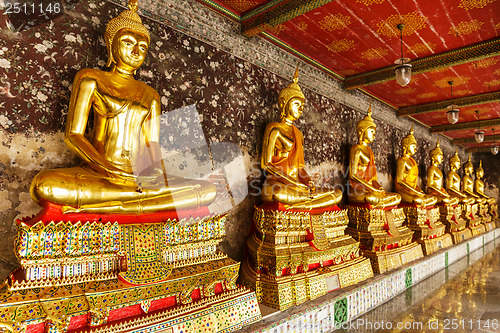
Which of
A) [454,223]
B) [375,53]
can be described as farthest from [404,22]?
[454,223]

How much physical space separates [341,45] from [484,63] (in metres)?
2.28

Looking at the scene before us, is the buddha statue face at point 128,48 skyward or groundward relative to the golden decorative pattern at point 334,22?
groundward

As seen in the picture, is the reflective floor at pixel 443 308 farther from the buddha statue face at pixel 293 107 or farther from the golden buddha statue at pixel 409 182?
the buddha statue face at pixel 293 107

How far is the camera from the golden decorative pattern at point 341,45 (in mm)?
3831

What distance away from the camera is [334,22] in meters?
3.41

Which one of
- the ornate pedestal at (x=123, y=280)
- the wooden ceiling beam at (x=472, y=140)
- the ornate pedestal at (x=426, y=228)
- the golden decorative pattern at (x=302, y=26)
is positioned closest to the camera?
the ornate pedestal at (x=123, y=280)

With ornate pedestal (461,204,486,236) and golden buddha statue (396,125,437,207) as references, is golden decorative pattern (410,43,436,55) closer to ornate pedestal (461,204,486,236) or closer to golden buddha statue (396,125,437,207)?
golden buddha statue (396,125,437,207)

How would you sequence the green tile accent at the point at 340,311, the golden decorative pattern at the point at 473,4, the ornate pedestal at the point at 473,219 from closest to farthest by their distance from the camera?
1. the green tile accent at the point at 340,311
2. the golden decorative pattern at the point at 473,4
3. the ornate pedestal at the point at 473,219

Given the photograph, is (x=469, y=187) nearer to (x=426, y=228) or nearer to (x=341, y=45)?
(x=426, y=228)

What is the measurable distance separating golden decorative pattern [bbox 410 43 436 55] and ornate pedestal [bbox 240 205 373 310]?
97.4 inches

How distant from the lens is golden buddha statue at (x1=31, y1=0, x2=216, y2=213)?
1934 millimetres

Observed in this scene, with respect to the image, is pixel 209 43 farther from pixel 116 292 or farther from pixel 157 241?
pixel 116 292

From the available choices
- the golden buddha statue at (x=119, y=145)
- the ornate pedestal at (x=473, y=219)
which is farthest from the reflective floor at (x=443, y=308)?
the ornate pedestal at (x=473, y=219)

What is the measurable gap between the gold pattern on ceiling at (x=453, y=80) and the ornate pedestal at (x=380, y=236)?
7.79 feet
